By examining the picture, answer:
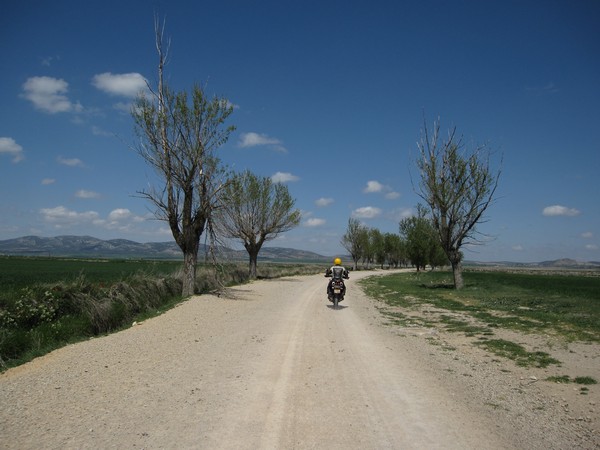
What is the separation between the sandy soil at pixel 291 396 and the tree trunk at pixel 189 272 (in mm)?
9702

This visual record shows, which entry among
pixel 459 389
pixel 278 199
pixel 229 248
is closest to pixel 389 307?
pixel 229 248

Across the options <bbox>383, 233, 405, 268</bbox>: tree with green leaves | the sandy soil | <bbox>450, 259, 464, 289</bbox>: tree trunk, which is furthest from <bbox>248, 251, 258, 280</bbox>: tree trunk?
<bbox>383, 233, 405, 268</bbox>: tree with green leaves

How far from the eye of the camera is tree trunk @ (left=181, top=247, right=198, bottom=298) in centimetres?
1975

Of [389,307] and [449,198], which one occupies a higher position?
[449,198]

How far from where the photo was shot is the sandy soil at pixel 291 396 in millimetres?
4508

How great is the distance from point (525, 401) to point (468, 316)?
29.6 ft

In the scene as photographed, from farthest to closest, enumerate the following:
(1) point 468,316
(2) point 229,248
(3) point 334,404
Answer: (2) point 229,248 < (1) point 468,316 < (3) point 334,404

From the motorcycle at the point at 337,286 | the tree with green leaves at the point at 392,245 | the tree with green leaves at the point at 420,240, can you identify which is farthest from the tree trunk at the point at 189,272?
the tree with green leaves at the point at 392,245

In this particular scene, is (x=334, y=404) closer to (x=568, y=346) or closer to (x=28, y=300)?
(x=568, y=346)

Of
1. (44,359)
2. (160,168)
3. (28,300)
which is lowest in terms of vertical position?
(44,359)

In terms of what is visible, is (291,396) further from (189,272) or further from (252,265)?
(252,265)

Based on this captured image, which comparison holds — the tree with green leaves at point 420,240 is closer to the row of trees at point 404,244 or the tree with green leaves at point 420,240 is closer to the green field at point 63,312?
the row of trees at point 404,244

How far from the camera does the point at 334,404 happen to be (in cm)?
Result: 548

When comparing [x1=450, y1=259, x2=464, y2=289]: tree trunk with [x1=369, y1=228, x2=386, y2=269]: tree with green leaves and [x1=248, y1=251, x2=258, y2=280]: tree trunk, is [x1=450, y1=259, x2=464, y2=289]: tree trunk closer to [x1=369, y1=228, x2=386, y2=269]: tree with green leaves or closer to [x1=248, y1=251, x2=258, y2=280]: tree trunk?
[x1=248, y1=251, x2=258, y2=280]: tree trunk
